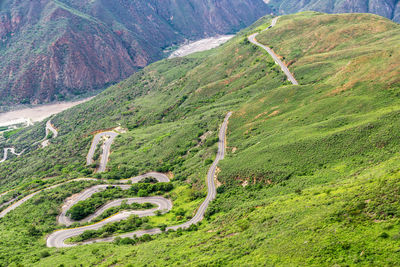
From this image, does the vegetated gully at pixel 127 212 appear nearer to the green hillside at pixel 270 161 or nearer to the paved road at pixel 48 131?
the green hillside at pixel 270 161

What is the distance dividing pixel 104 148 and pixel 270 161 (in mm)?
72960

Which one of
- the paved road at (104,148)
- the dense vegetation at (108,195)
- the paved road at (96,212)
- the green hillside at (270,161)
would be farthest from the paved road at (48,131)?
the dense vegetation at (108,195)

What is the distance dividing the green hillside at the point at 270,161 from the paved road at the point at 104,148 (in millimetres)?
2822

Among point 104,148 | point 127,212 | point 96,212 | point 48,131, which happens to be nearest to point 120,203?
point 96,212

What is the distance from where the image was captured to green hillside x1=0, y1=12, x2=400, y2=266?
3750cm

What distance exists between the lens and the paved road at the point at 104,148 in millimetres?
104988

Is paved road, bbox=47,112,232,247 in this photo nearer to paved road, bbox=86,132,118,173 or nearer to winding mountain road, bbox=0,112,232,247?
winding mountain road, bbox=0,112,232,247

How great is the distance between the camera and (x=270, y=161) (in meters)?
63.4

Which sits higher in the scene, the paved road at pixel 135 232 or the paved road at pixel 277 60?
the paved road at pixel 277 60

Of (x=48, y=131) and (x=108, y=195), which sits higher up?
(x=48, y=131)

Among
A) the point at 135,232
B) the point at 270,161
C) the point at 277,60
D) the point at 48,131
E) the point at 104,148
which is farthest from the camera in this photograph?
the point at 48,131

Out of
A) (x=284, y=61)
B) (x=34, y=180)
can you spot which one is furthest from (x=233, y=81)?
(x=34, y=180)

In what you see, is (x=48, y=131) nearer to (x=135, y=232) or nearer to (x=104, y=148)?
(x=104, y=148)

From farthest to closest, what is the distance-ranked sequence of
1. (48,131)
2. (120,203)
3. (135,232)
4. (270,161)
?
(48,131) → (120,203) → (270,161) → (135,232)
